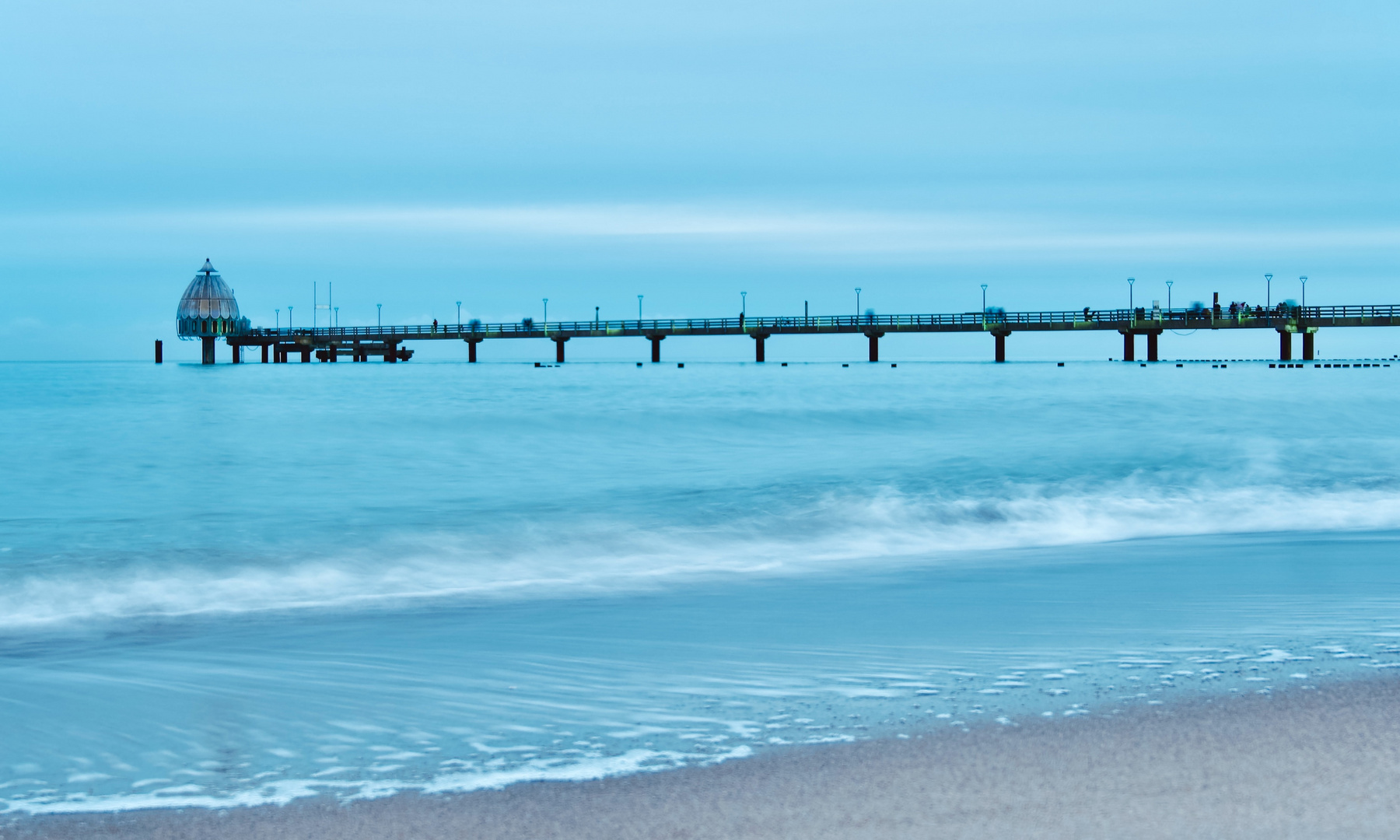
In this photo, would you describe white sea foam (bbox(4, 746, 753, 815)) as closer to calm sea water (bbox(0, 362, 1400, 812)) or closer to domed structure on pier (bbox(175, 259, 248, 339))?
calm sea water (bbox(0, 362, 1400, 812))

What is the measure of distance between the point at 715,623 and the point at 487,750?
2387 mm

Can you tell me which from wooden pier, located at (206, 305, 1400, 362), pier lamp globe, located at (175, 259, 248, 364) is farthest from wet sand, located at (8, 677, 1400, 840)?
pier lamp globe, located at (175, 259, 248, 364)

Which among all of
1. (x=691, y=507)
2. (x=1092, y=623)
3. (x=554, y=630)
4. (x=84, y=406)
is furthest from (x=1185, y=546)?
(x=84, y=406)

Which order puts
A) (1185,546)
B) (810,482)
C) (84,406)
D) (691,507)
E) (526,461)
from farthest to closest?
(84,406) < (526,461) < (810,482) < (691,507) < (1185,546)

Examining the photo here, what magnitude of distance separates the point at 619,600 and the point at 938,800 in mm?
3873

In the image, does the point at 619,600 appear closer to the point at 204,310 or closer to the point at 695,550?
the point at 695,550

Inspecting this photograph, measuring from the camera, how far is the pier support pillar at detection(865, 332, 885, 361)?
90062 mm

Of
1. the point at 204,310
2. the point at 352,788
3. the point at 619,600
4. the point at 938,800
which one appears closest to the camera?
the point at 938,800

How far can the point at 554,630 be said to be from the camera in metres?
5.89

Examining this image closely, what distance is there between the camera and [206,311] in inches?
4710

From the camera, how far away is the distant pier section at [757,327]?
80688mm

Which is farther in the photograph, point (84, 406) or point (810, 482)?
point (84, 406)

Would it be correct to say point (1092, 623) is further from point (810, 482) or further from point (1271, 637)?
point (810, 482)

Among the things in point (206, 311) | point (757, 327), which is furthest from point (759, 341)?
point (206, 311)
